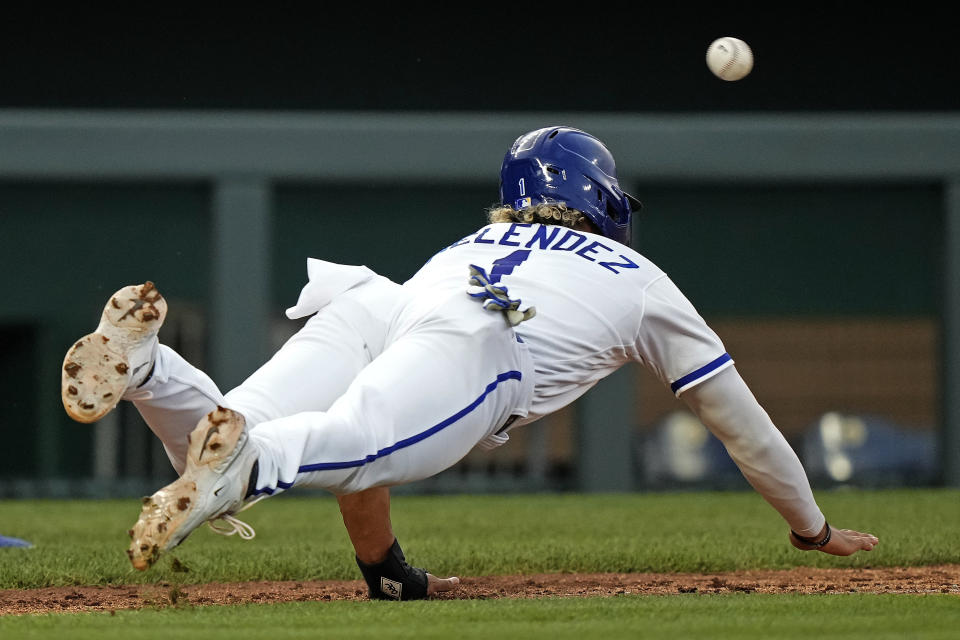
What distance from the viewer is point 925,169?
37.3 ft

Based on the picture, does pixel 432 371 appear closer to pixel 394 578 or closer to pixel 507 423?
pixel 507 423

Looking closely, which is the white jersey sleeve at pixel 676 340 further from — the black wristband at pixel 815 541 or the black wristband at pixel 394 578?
the black wristband at pixel 394 578

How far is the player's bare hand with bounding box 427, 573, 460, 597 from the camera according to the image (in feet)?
14.7

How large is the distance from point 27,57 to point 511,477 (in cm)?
559

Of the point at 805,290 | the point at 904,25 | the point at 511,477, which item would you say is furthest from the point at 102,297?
the point at 904,25

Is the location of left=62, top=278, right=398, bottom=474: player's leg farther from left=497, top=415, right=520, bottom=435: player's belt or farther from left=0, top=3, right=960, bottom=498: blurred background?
left=0, top=3, right=960, bottom=498: blurred background

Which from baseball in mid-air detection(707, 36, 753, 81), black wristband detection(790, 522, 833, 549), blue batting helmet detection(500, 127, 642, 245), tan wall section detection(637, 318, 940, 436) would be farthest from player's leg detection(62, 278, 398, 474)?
tan wall section detection(637, 318, 940, 436)

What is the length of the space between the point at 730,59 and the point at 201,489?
20.3 feet

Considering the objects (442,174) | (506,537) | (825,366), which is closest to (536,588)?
(506,537)

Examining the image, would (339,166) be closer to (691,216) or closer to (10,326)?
(691,216)

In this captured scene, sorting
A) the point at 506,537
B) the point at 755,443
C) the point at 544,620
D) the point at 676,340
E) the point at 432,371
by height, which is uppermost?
the point at 676,340

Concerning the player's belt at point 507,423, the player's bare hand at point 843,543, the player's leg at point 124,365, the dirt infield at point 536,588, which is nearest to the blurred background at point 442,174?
the dirt infield at point 536,588

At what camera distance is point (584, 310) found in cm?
371

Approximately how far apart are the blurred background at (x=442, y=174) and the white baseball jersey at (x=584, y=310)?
6991 mm
